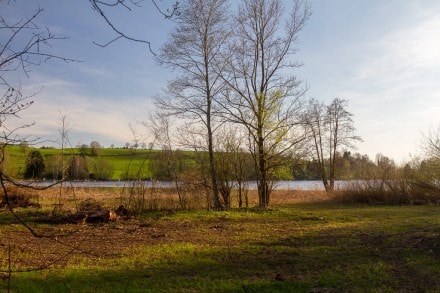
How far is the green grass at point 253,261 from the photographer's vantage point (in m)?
6.52

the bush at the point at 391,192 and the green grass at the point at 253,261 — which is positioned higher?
the bush at the point at 391,192

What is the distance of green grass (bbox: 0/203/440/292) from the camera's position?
6.52 m

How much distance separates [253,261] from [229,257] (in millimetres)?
593

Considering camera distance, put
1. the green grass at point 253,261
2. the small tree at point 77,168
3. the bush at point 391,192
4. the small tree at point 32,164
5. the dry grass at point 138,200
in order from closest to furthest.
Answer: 1. the small tree at point 32,164
2. the green grass at point 253,261
3. the small tree at point 77,168
4. the dry grass at point 138,200
5. the bush at point 391,192

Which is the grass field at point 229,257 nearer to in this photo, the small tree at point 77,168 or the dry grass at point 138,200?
the small tree at point 77,168

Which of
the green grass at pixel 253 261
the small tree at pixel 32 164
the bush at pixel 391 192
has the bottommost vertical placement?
the green grass at pixel 253 261

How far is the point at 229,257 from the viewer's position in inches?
341

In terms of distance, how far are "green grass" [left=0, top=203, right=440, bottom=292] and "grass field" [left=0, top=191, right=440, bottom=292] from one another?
17mm

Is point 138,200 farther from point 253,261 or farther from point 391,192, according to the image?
point 391,192

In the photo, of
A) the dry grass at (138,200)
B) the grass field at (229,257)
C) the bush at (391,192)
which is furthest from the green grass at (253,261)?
the bush at (391,192)

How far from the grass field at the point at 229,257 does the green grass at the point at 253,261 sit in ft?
A: 0.05

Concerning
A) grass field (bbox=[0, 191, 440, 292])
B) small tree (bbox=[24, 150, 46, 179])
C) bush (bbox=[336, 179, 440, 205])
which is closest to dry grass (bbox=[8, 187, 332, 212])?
grass field (bbox=[0, 191, 440, 292])

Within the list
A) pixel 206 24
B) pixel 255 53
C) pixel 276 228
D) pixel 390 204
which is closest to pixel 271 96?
pixel 255 53

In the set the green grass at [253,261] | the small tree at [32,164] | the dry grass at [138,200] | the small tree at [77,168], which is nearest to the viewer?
the small tree at [32,164]
